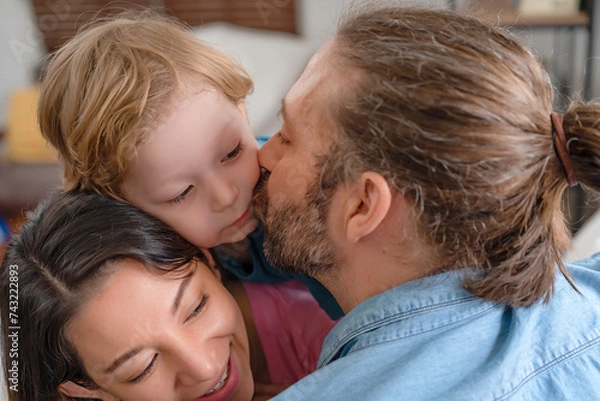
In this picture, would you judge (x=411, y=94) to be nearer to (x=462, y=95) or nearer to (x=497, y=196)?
(x=462, y=95)

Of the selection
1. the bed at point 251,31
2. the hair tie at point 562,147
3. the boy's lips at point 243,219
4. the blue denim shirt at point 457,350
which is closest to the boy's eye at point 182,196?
the boy's lips at point 243,219

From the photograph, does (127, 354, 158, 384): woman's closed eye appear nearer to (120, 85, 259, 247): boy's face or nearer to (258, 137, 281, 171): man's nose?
(120, 85, 259, 247): boy's face

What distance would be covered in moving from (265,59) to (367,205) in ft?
7.26

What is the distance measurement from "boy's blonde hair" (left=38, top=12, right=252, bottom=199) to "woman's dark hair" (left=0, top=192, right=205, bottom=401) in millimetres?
69

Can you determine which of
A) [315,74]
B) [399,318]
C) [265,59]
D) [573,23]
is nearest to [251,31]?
[265,59]

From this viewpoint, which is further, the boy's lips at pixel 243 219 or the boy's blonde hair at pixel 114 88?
the boy's lips at pixel 243 219

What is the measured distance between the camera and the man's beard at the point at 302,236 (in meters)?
0.94

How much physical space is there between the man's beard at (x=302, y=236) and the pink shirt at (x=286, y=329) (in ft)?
0.88

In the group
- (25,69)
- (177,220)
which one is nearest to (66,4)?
(25,69)

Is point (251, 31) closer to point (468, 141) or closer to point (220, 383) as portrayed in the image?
point (220, 383)

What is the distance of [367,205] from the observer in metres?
0.88

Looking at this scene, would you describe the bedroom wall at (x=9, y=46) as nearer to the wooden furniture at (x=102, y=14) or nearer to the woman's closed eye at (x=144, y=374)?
the wooden furniture at (x=102, y=14)

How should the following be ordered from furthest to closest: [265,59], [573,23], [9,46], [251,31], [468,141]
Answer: [251,31], [265,59], [573,23], [9,46], [468,141]

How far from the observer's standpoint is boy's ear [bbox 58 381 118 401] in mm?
987
